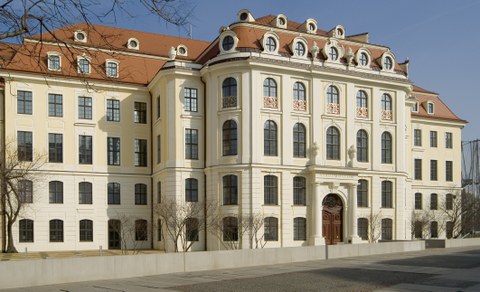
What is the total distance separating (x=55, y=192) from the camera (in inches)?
1829

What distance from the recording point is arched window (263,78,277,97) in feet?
147

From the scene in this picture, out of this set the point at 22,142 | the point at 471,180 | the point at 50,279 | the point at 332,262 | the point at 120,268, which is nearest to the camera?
the point at 50,279

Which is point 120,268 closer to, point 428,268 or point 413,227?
point 428,268

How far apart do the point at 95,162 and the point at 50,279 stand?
28.3 m

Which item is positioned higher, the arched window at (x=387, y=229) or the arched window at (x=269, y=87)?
the arched window at (x=269, y=87)

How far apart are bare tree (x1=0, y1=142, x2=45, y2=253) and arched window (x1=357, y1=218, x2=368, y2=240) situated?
24.1 m

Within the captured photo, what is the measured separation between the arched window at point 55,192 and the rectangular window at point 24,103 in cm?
553

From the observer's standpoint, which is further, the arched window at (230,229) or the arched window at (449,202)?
the arched window at (449,202)

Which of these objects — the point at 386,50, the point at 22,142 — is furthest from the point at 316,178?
the point at 22,142

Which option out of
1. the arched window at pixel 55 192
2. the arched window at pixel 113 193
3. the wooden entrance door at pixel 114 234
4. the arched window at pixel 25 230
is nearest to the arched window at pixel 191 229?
the wooden entrance door at pixel 114 234

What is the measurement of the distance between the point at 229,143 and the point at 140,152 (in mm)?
8866

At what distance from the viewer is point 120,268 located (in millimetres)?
22391

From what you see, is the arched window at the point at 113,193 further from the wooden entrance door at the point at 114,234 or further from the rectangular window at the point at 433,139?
the rectangular window at the point at 433,139

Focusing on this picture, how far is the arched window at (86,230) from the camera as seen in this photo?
46719 mm
